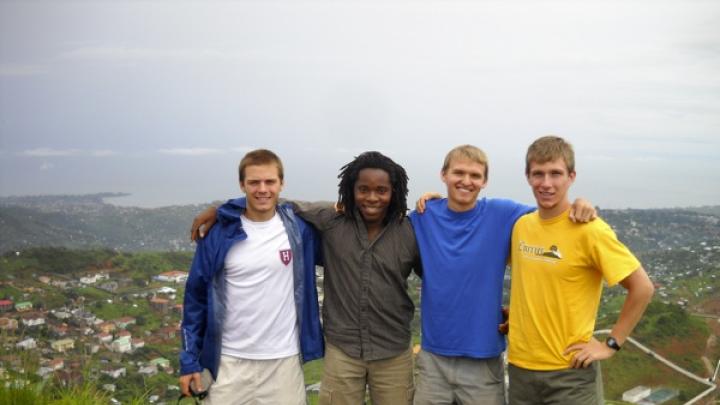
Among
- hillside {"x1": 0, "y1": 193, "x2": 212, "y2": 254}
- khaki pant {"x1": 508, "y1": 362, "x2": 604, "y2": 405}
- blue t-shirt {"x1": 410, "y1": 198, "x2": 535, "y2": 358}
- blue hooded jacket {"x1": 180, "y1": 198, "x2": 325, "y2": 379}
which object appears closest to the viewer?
khaki pant {"x1": 508, "y1": 362, "x2": 604, "y2": 405}

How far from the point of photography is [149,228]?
104000mm

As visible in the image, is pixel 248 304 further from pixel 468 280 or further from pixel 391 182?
pixel 468 280

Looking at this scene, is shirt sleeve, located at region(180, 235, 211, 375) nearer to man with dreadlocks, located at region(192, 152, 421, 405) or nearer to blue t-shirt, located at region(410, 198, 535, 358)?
man with dreadlocks, located at region(192, 152, 421, 405)

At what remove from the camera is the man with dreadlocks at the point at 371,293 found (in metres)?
4.27

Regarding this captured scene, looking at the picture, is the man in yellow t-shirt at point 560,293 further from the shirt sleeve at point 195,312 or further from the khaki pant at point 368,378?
the shirt sleeve at point 195,312

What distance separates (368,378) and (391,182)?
5.18 feet

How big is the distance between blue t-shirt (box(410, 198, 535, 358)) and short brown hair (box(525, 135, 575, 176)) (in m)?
0.47

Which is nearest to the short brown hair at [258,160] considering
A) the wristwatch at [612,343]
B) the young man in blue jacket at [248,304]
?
the young man in blue jacket at [248,304]

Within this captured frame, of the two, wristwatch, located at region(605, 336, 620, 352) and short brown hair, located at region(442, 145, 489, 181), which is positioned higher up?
short brown hair, located at region(442, 145, 489, 181)

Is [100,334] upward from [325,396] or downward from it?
downward

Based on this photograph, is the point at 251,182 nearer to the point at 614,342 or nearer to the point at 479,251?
the point at 479,251

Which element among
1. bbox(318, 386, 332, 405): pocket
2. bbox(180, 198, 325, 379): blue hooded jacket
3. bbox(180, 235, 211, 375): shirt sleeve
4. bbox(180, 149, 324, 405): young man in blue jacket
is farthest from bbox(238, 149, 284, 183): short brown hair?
bbox(318, 386, 332, 405): pocket

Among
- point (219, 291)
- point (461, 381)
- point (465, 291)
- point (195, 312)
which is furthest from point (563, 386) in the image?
point (195, 312)

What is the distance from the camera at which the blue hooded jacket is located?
4379 mm
